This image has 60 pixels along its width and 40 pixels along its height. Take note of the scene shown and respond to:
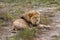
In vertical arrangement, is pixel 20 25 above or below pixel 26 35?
above

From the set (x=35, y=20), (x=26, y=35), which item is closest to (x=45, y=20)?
(x=35, y=20)

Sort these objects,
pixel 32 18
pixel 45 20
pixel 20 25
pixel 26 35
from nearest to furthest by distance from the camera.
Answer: pixel 26 35, pixel 20 25, pixel 32 18, pixel 45 20

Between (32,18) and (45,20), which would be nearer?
(32,18)

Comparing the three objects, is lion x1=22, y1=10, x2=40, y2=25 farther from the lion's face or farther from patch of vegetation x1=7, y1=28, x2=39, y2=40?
patch of vegetation x1=7, y1=28, x2=39, y2=40

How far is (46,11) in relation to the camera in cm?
882

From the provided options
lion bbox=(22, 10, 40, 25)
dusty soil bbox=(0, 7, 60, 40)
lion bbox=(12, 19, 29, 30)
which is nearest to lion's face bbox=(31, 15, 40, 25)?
lion bbox=(22, 10, 40, 25)

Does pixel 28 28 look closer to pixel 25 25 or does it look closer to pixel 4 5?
pixel 25 25

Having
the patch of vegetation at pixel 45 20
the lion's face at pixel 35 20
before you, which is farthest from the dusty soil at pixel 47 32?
the lion's face at pixel 35 20

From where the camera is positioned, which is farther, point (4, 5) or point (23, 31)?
point (4, 5)

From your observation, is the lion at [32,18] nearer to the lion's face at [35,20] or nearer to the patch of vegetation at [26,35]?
the lion's face at [35,20]

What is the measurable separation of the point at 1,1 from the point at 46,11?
232 centimetres

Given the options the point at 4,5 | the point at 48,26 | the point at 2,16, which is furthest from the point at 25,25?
the point at 4,5

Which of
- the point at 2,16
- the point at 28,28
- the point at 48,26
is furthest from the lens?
the point at 2,16

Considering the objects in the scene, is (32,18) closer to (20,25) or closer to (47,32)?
(20,25)
